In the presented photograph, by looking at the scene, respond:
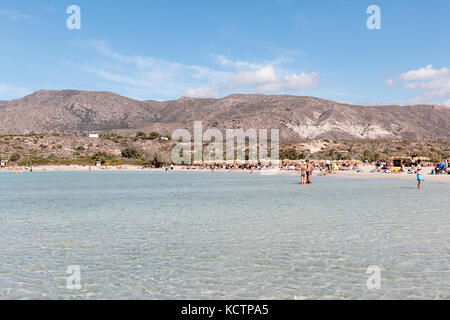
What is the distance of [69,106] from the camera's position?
7751 inches

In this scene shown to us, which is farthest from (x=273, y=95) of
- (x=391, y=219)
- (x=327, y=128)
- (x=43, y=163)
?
(x=391, y=219)

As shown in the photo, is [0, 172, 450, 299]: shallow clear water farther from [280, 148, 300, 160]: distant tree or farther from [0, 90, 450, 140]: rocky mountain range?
[0, 90, 450, 140]: rocky mountain range

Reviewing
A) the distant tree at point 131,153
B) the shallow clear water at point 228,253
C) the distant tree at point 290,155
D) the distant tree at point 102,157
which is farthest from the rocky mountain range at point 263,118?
the shallow clear water at point 228,253

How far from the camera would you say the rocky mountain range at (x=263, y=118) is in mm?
148125

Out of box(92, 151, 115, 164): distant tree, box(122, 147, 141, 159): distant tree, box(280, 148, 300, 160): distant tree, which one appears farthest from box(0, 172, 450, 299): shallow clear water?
box(122, 147, 141, 159): distant tree

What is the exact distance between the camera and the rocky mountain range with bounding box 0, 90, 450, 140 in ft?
486

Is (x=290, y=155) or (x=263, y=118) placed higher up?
(x=263, y=118)

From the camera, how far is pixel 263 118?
146 m

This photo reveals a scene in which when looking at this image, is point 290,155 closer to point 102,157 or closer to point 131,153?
point 131,153

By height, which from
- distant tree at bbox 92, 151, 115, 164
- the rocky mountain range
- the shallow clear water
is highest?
the rocky mountain range

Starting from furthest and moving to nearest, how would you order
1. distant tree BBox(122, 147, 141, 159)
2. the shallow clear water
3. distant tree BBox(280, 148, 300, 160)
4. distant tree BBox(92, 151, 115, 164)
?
distant tree BBox(122, 147, 141, 159) → distant tree BBox(92, 151, 115, 164) → distant tree BBox(280, 148, 300, 160) → the shallow clear water

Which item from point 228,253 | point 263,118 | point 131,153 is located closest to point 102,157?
point 131,153
